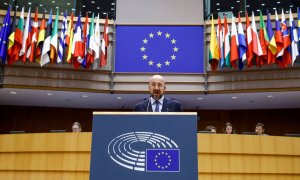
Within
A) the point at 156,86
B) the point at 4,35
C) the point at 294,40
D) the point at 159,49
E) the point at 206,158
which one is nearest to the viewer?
the point at 156,86

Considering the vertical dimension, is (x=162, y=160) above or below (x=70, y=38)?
below

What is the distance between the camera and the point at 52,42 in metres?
9.30

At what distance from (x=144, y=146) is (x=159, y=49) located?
24.6 feet

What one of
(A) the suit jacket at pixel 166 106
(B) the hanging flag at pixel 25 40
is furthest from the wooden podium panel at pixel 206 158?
(A) the suit jacket at pixel 166 106

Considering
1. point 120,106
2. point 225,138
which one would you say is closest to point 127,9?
point 120,106

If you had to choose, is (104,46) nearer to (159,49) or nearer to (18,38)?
(159,49)

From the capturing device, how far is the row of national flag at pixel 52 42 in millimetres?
9172

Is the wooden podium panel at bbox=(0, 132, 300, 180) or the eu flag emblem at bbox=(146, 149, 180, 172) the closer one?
the eu flag emblem at bbox=(146, 149, 180, 172)

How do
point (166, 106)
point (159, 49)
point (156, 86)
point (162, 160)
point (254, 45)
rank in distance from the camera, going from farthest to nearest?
point (159, 49) → point (254, 45) → point (166, 106) → point (156, 86) → point (162, 160)

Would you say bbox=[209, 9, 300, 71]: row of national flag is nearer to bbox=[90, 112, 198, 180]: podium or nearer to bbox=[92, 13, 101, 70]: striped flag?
bbox=[92, 13, 101, 70]: striped flag

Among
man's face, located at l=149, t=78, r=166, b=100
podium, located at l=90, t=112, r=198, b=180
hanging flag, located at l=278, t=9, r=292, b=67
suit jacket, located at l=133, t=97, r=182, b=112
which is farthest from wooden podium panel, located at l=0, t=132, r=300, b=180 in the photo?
podium, located at l=90, t=112, r=198, b=180

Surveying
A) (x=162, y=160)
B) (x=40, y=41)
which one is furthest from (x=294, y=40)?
(x=162, y=160)

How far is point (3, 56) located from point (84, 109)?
3.86 metres

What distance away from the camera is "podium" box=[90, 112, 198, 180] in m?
2.56
